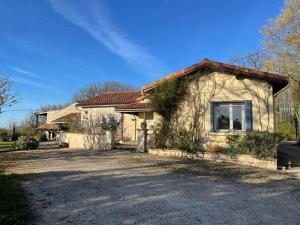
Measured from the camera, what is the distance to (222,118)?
1590 centimetres

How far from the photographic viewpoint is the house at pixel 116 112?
2814cm

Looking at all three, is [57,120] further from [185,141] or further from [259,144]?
[259,144]

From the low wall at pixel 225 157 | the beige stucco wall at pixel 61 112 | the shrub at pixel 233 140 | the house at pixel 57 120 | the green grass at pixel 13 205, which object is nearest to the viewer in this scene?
the green grass at pixel 13 205

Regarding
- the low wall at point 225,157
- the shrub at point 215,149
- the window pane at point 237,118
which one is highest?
the window pane at point 237,118

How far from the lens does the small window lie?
50.7 feet

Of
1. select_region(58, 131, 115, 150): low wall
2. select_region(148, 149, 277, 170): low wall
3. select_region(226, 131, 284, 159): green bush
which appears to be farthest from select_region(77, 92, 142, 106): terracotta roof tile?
select_region(226, 131, 284, 159): green bush

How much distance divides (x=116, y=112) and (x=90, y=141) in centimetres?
729

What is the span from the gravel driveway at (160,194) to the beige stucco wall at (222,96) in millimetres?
3479

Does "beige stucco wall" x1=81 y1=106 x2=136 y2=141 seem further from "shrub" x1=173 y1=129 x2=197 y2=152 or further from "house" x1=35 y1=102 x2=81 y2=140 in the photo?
"shrub" x1=173 y1=129 x2=197 y2=152

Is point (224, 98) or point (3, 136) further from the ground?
point (224, 98)

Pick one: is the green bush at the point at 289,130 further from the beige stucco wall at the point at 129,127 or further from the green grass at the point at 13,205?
the green grass at the point at 13,205

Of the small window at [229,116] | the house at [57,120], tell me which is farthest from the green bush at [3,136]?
the small window at [229,116]

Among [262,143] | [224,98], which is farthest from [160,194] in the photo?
[224,98]

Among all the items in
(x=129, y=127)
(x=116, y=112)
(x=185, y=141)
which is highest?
(x=116, y=112)
